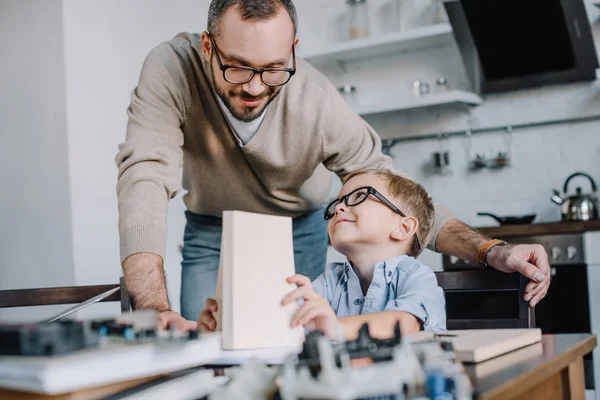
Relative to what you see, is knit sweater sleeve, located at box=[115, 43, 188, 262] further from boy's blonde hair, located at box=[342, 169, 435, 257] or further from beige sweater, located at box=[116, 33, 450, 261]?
boy's blonde hair, located at box=[342, 169, 435, 257]

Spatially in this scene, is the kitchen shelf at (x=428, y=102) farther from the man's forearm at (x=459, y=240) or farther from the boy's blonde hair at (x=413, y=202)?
the boy's blonde hair at (x=413, y=202)

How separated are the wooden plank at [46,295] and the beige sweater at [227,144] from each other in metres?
0.27

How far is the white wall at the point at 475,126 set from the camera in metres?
3.57

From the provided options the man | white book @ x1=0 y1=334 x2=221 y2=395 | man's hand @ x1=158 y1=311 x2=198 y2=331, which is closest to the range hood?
the man

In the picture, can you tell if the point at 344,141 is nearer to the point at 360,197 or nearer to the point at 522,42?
the point at 360,197

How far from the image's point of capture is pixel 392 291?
57.4 inches

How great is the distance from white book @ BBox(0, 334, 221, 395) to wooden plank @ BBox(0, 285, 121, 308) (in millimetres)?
1062

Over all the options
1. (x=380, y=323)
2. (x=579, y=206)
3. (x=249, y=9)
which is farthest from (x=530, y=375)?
(x=579, y=206)

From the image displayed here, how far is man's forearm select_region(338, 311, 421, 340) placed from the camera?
1.07 meters

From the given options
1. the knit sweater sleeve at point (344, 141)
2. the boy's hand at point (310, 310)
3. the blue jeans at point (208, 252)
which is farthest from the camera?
the blue jeans at point (208, 252)

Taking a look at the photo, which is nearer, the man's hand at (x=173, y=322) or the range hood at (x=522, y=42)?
the man's hand at (x=173, y=322)

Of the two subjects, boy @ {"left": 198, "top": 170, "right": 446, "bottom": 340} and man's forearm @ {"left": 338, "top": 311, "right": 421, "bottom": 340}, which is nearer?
man's forearm @ {"left": 338, "top": 311, "right": 421, "bottom": 340}

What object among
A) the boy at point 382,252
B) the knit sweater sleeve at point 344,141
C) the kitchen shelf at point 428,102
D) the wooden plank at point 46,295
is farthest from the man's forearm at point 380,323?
the kitchen shelf at point 428,102

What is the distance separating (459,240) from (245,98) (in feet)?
2.14
